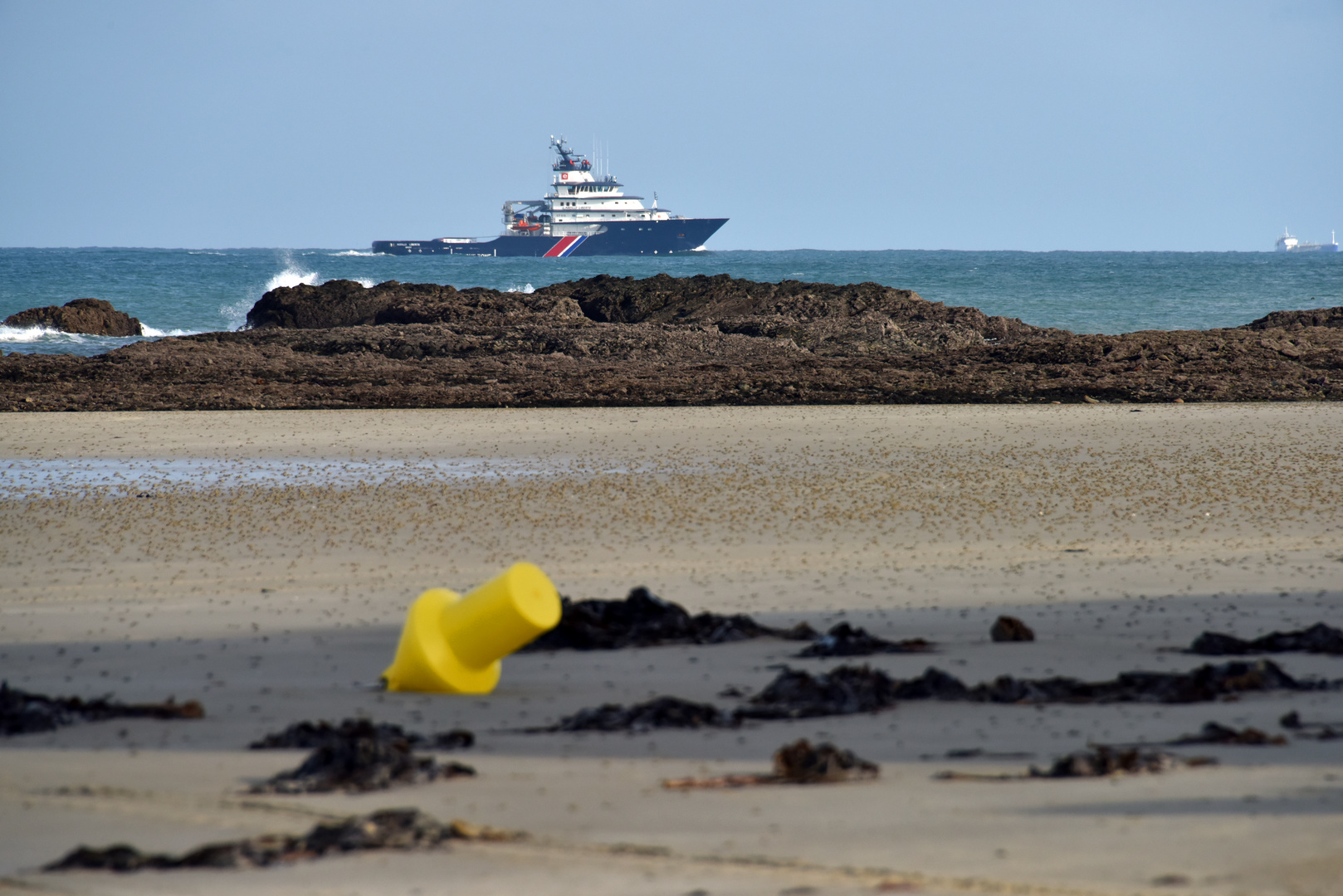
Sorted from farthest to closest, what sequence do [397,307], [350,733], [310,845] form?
[397,307]
[350,733]
[310,845]

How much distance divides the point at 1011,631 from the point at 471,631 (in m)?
2.22

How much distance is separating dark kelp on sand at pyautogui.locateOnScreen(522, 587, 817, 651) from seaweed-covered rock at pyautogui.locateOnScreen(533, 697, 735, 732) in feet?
3.72

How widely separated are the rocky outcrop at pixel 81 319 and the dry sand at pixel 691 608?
Answer: 18.8 m

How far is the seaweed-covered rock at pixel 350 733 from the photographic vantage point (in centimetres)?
366

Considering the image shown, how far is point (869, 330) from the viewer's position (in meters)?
22.1

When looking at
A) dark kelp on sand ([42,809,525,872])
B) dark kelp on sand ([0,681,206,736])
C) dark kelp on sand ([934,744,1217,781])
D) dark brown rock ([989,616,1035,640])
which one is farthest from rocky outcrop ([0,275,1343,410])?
dark kelp on sand ([42,809,525,872])

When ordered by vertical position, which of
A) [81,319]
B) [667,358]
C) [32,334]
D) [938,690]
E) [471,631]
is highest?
[81,319]

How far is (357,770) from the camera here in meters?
3.27

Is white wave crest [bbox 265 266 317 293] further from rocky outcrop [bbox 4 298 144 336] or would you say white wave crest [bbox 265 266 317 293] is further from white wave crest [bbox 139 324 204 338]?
rocky outcrop [bbox 4 298 144 336]

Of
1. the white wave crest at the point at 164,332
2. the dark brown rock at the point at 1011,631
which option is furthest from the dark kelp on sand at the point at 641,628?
the white wave crest at the point at 164,332

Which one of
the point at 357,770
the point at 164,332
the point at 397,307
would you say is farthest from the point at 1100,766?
the point at 164,332

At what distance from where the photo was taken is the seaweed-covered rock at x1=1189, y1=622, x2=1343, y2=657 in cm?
479

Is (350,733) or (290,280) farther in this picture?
(290,280)

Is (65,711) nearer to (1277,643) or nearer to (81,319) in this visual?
(1277,643)
